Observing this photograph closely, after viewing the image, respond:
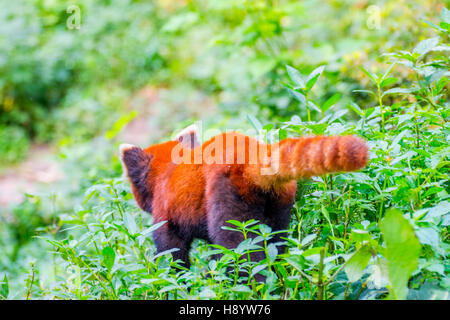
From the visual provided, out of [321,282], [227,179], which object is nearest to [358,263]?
[321,282]

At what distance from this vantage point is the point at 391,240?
1.34m

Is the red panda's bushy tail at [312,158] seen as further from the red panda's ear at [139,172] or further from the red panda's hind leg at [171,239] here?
the red panda's ear at [139,172]

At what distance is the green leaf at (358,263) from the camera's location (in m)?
1.45

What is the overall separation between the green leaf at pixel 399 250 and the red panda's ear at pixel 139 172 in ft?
4.96

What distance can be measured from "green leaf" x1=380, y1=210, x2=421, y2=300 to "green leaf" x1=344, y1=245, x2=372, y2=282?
97 millimetres

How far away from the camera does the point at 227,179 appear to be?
6.54 feet

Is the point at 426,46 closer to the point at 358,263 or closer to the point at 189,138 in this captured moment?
the point at 358,263

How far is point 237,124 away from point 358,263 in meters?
2.93

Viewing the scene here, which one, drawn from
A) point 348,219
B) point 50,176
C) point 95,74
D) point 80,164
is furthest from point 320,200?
point 95,74

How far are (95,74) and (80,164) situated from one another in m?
4.40

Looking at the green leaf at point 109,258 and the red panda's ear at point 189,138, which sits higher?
the red panda's ear at point 189,138

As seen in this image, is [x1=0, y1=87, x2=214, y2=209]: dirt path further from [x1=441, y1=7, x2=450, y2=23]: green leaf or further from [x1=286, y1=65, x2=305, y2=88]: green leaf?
[x1=441, y1=7, x2=450, y2=23]: green leaf

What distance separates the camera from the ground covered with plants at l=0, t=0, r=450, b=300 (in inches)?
62.9

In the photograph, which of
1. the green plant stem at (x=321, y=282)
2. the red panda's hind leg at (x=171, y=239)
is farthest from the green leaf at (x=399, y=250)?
the red panda's hind leg at (x=171, y=239)
